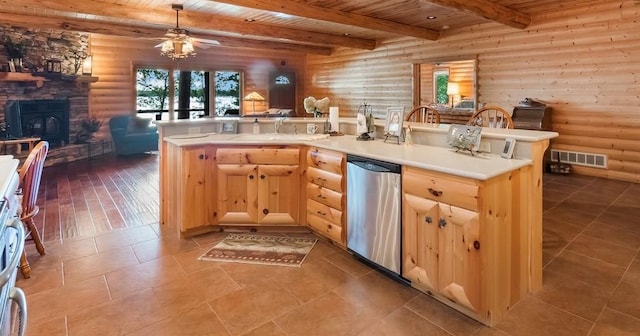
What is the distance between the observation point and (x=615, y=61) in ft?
16.7

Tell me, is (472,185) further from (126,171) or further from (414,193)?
(126,171)

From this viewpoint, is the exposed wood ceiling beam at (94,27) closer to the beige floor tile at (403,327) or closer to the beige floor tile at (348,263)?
the beige floor tile at (348,263)

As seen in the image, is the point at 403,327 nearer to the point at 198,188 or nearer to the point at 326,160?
the point at 326,160

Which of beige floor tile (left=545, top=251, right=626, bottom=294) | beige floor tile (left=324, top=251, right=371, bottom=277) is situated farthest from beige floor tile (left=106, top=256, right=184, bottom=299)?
beige floor tile (left=545, top=251, right=626, bottom=294)

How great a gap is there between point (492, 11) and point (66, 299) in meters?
5.73

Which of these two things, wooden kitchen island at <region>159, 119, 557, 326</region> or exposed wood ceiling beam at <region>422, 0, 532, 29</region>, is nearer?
wooden kitchen island at <region>159, 119, 557, 326</region>

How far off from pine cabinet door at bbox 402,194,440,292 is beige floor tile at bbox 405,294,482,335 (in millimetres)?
86

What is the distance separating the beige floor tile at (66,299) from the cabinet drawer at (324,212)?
1.56 metres

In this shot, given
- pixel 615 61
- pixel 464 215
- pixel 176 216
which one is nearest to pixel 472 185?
pixel 464 215

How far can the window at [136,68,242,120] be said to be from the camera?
8.95 metres

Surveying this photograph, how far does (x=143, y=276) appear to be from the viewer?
2.49 metres

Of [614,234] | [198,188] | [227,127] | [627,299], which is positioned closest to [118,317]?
[198,188]

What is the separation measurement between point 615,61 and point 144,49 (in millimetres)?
9028

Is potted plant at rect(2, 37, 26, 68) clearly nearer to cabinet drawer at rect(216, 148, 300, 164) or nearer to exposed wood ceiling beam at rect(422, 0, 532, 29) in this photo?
cabinet drawer at rect(216, 148, 300, 164)
